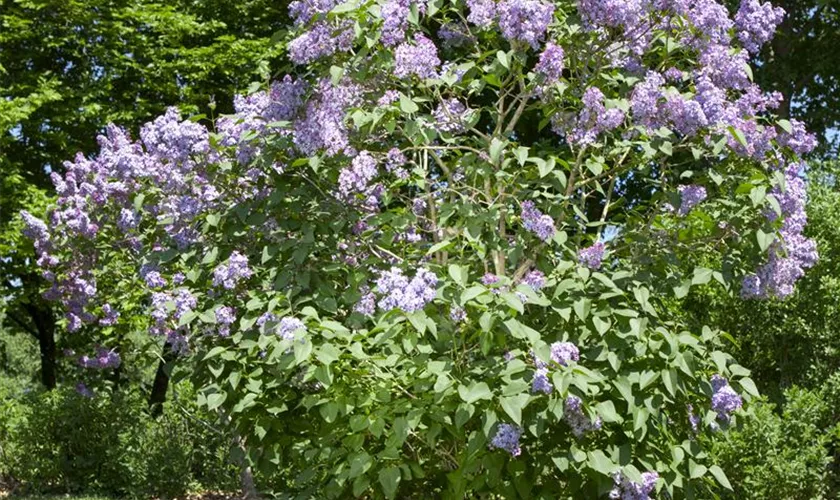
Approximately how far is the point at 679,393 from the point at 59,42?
11698mm

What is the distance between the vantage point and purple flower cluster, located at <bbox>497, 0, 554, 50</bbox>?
14.0 feet

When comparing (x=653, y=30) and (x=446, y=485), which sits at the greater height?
(x=653, y=30)

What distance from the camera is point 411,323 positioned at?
3.89 metres

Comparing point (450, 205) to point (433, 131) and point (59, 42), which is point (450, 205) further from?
point (59, 42)

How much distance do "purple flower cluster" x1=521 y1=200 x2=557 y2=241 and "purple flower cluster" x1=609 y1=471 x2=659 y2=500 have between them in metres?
1.01

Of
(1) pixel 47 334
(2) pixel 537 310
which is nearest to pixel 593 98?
(2) pixel 537 310

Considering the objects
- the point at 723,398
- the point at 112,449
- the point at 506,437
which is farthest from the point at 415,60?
the point at 112,449

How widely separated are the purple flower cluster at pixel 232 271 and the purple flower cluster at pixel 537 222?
1288mm

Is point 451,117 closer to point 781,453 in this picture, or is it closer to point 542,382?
point 542,382

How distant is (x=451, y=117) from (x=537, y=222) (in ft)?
2.69

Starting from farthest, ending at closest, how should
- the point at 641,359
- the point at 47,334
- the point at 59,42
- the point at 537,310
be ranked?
the point at 47,334 < the point at 59,42 < the point at 537,310 < the point at 641,359

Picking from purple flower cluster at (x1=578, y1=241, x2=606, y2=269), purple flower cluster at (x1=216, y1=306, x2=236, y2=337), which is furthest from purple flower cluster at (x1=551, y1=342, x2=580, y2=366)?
purple flower cluster at (x1=216, y1=306, x2=236, y2=337)

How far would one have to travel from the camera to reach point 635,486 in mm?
4039

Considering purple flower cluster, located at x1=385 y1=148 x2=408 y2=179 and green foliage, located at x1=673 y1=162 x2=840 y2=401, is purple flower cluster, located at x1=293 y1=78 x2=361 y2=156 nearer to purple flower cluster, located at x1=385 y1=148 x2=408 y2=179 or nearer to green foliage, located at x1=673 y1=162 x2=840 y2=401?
purple flower cluster, located at x1=385 y1=148 x2=408 y2=179
